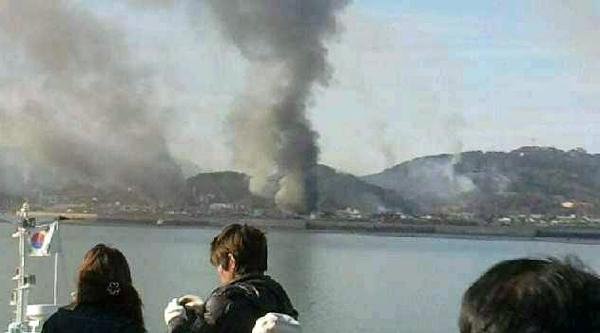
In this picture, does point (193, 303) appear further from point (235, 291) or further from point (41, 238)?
point (41, 238)

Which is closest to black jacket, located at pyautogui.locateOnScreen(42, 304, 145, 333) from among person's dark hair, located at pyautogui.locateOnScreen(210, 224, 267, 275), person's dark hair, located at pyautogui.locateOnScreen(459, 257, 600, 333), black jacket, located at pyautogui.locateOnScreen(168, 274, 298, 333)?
black jacket, located at pyautogui.locateOnScreen(168, 274, 298, 333)

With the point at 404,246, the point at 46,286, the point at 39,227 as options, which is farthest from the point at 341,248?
the point at 39,227

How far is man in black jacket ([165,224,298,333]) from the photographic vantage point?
3.38 metres

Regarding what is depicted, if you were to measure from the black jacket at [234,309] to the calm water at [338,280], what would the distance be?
2126 millimetres

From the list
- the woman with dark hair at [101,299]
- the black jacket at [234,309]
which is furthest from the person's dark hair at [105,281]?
the black jacket at [234,309]

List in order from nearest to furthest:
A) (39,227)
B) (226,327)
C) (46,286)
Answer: (226,327)
(39,227)
(46,286)

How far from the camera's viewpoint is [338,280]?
1793 inches

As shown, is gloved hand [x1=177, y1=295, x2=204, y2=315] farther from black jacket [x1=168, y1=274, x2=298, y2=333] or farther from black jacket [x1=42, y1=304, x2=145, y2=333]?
black jacket [x1=42, y1=304, x2=145, y2=333]

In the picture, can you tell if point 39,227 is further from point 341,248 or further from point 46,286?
point 341,248

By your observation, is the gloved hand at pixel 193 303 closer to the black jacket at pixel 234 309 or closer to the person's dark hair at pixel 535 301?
the black jacket at pixel 234 309

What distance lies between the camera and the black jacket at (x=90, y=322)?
10.2 feet

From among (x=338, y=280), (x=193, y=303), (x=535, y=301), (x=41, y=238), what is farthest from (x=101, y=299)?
(x=338, y=280)

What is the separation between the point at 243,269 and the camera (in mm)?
3420

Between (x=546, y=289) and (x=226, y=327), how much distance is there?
7.39 ft
